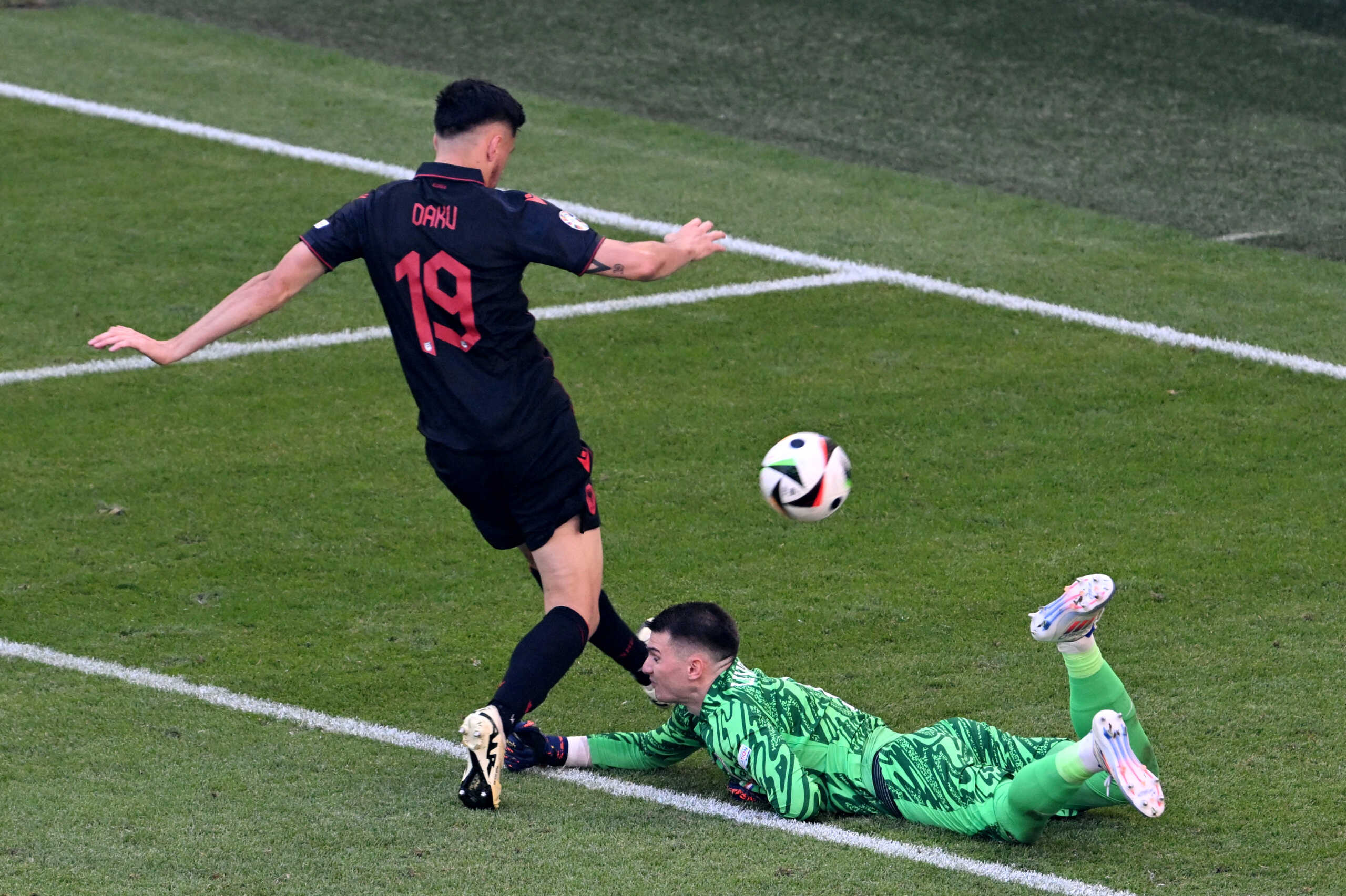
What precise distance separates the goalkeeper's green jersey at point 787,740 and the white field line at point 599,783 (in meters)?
0.11

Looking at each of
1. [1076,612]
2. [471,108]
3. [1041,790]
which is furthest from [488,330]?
[1041,790]

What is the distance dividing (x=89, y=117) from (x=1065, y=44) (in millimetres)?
8375

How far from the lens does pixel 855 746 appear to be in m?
5.12

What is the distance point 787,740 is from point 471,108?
211 cm

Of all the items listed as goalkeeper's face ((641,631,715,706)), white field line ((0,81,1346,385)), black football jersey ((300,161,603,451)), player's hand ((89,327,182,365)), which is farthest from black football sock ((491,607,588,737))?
white field line ((0,81,1346,385))

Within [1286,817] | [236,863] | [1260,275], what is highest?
[1260,275]

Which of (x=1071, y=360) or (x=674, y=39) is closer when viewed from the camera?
(x=1071, y=360)

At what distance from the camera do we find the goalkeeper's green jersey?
16.3 ft

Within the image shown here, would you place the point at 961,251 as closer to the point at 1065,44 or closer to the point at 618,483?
the point at 618,483

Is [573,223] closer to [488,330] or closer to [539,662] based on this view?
[488,330]

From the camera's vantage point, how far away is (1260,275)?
33.8ft

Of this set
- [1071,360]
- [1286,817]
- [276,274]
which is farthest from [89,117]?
[1286,817]

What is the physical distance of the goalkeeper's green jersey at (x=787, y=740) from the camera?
497 cm

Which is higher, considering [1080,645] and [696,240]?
[696,240]
